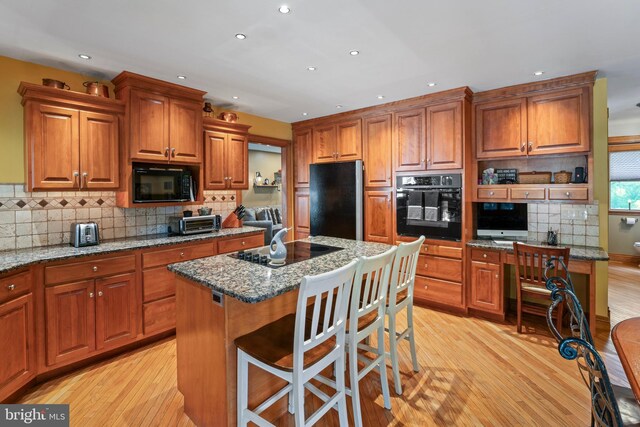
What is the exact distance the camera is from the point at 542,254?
2947 millimetres

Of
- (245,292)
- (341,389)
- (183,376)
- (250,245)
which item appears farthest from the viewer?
(250,245)

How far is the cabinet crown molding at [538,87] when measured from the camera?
10.0ft

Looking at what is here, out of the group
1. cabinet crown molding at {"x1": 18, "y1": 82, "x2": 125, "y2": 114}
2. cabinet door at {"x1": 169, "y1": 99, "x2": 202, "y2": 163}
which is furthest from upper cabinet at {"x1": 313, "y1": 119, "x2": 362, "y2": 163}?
cabinet crown molding at {"x1": 18, "y1": 82, "x2": 125, "y2": 114}

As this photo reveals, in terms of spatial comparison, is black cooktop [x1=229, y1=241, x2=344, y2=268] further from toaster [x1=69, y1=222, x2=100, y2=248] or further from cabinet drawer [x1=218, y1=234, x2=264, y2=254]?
toaster [x1=69, y1=222, x2=100, y2=248]

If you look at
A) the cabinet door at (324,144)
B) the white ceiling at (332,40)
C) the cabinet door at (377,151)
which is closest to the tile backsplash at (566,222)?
the white ceiling at (332,40)

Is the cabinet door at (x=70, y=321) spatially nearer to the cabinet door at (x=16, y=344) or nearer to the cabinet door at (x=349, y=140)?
the cabinet door at (x=16, y=344)

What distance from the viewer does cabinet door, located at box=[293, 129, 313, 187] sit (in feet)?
16.2

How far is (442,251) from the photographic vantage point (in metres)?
3.69

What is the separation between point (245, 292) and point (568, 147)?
3.46 m

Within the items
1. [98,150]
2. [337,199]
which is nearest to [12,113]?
[98,150]

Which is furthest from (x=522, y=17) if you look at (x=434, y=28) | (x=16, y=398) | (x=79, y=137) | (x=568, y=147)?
(x=16, y=398)

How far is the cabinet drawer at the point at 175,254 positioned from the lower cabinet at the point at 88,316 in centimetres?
20

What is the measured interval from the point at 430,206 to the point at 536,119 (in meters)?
1.39

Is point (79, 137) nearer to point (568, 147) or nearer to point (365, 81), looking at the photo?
point (365, 81)
